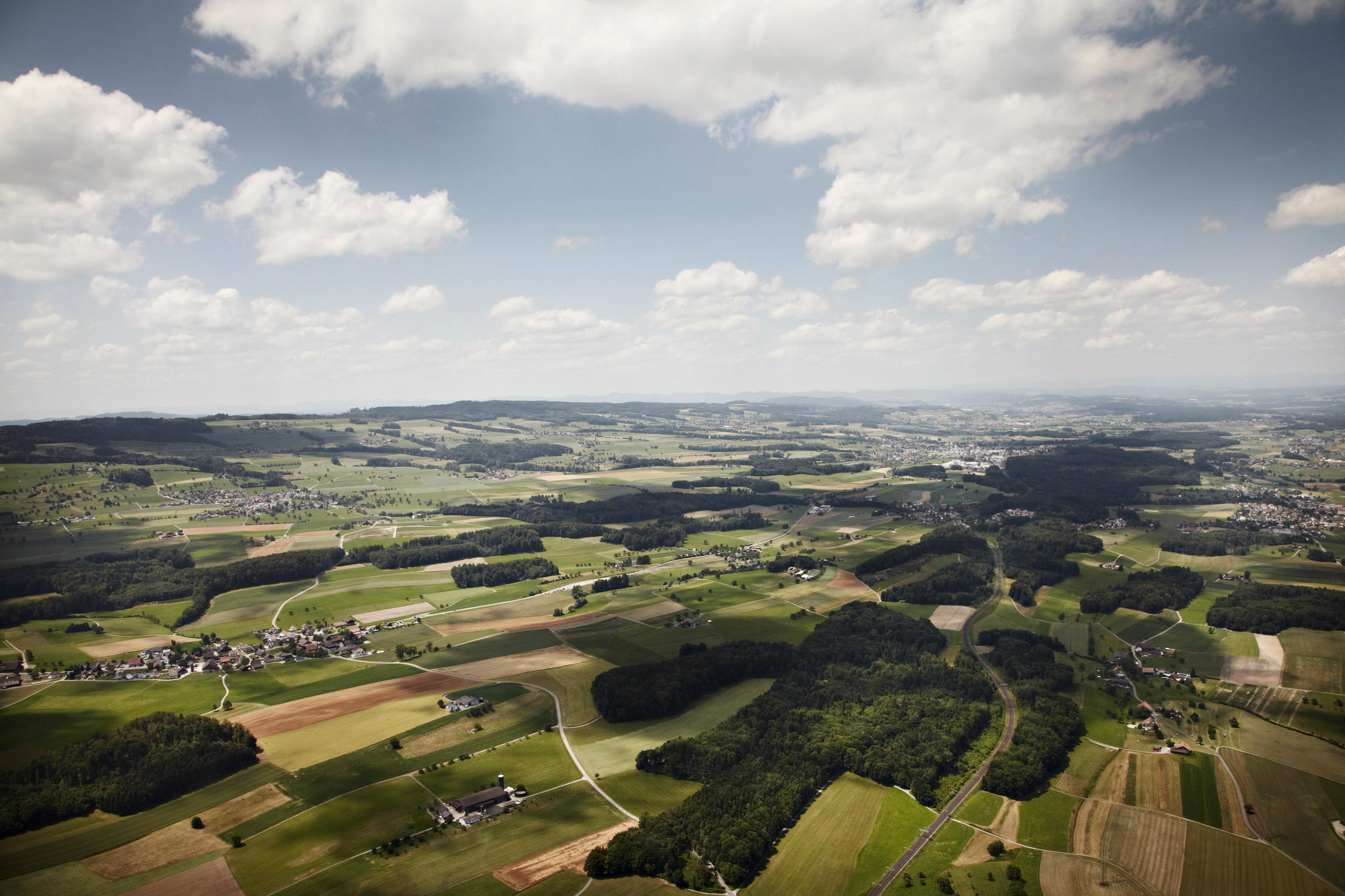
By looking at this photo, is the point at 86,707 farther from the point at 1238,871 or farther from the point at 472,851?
the point at 1238,871

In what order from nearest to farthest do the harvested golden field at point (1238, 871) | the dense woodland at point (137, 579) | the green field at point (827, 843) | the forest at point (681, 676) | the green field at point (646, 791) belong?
the harvested golden field at point (1238, 871)
the green field at point (827, 843)
the green field at point (646, 791)
the forest at point (681, 676)
the dense woodland at point (137, 579)

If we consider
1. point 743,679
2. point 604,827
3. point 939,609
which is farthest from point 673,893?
point 939,609

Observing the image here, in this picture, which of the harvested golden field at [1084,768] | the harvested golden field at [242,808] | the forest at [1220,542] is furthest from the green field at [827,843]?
the forest at [1220,542]

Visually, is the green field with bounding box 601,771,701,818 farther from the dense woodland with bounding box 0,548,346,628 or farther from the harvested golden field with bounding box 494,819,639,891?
the dense woodland with bounding box 0,548,346,628

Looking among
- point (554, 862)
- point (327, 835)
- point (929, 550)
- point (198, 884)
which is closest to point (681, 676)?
point (554, 862)

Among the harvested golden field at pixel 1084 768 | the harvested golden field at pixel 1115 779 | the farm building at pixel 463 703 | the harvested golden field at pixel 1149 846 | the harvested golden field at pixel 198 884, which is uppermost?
the farm building at pixel 463 703

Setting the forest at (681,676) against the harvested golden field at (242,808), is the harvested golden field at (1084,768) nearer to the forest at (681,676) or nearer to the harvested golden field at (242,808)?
the forest at (681,676)

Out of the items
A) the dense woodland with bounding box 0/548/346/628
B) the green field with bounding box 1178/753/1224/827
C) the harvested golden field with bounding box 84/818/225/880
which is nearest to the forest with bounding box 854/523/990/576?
the green field with bounding box 1178/753/1224/827
